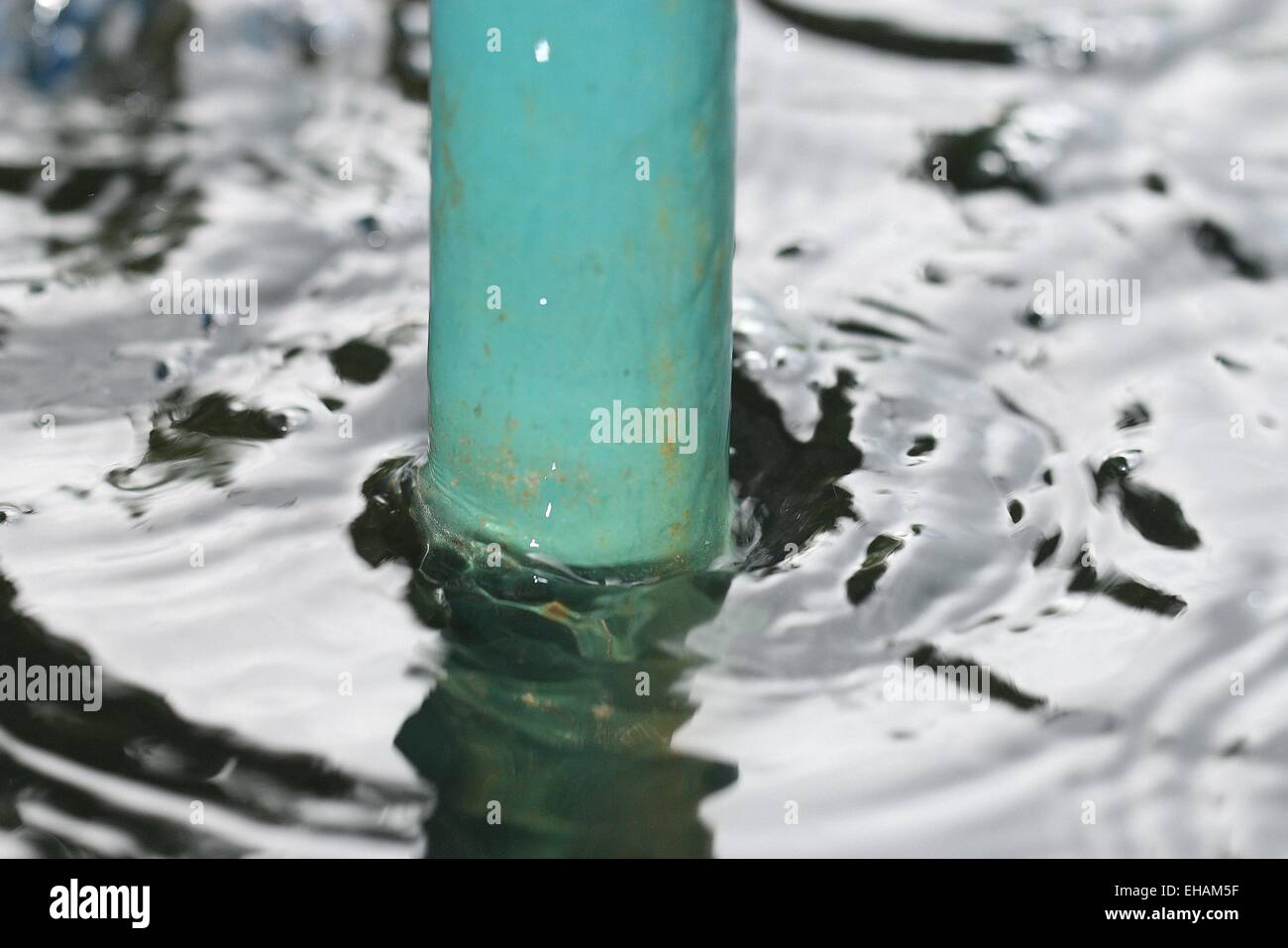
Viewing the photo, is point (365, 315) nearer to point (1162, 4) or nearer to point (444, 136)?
point (444, 136)

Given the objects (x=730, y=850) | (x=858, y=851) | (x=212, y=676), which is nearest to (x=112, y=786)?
(x=212, y=676)

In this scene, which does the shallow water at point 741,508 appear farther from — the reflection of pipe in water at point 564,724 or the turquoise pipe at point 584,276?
the turquoise pipe at point 584,276

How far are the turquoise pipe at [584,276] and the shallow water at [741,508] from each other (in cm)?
11

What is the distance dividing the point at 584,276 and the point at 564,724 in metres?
0.46

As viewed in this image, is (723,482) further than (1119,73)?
No

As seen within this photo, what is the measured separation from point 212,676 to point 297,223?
104 cm

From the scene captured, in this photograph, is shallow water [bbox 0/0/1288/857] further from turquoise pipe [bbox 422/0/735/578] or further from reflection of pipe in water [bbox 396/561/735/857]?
turquoise pipe [bbox 422/0/735/578]

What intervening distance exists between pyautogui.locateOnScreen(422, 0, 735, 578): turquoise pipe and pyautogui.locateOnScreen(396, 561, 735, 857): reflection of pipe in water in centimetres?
6

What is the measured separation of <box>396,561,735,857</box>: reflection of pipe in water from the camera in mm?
1579

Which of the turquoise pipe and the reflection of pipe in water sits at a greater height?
the turquoise pipe

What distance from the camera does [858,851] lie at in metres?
1.57

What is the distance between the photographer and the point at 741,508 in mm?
1995

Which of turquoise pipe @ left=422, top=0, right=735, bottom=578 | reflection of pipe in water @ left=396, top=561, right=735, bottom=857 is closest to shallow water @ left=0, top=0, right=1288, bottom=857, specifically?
reflection of pipe in water @ left=396, top=561, right=735, bottom=857

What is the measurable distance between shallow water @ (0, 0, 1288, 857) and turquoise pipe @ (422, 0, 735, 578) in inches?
4.2
